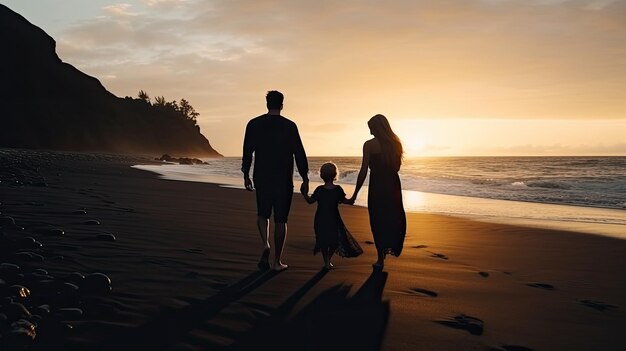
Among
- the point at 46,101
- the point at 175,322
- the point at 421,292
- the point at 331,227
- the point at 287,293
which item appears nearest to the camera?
the point at 175,322

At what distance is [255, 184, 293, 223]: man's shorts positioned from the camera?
19.6 ft

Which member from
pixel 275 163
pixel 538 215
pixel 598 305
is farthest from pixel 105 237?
pixel 538 215

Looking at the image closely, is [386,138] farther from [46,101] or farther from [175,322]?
[46,101]

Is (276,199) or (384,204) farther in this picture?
(384,204)

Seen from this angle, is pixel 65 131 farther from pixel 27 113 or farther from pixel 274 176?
pixel 274 176

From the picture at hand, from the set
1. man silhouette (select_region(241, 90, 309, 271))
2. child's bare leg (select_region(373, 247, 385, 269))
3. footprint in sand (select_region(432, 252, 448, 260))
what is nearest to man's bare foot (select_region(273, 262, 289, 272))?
man silhouette (select_region(241, 90, 309, 271))

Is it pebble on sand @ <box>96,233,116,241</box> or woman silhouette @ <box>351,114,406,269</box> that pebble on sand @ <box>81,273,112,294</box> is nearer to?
pebble on sand @ <box>96,233,116,241</box>

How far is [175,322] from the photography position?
3754mm

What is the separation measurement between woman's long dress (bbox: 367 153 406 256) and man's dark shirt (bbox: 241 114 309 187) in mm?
957

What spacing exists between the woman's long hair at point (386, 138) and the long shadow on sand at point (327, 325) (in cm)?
200

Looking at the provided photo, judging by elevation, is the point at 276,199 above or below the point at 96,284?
above

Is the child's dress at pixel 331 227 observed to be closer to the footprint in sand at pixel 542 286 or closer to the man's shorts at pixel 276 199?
the man's shorts at pixel 276 199

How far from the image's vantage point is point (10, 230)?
6.54 m

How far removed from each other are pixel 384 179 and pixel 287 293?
2255 mm
